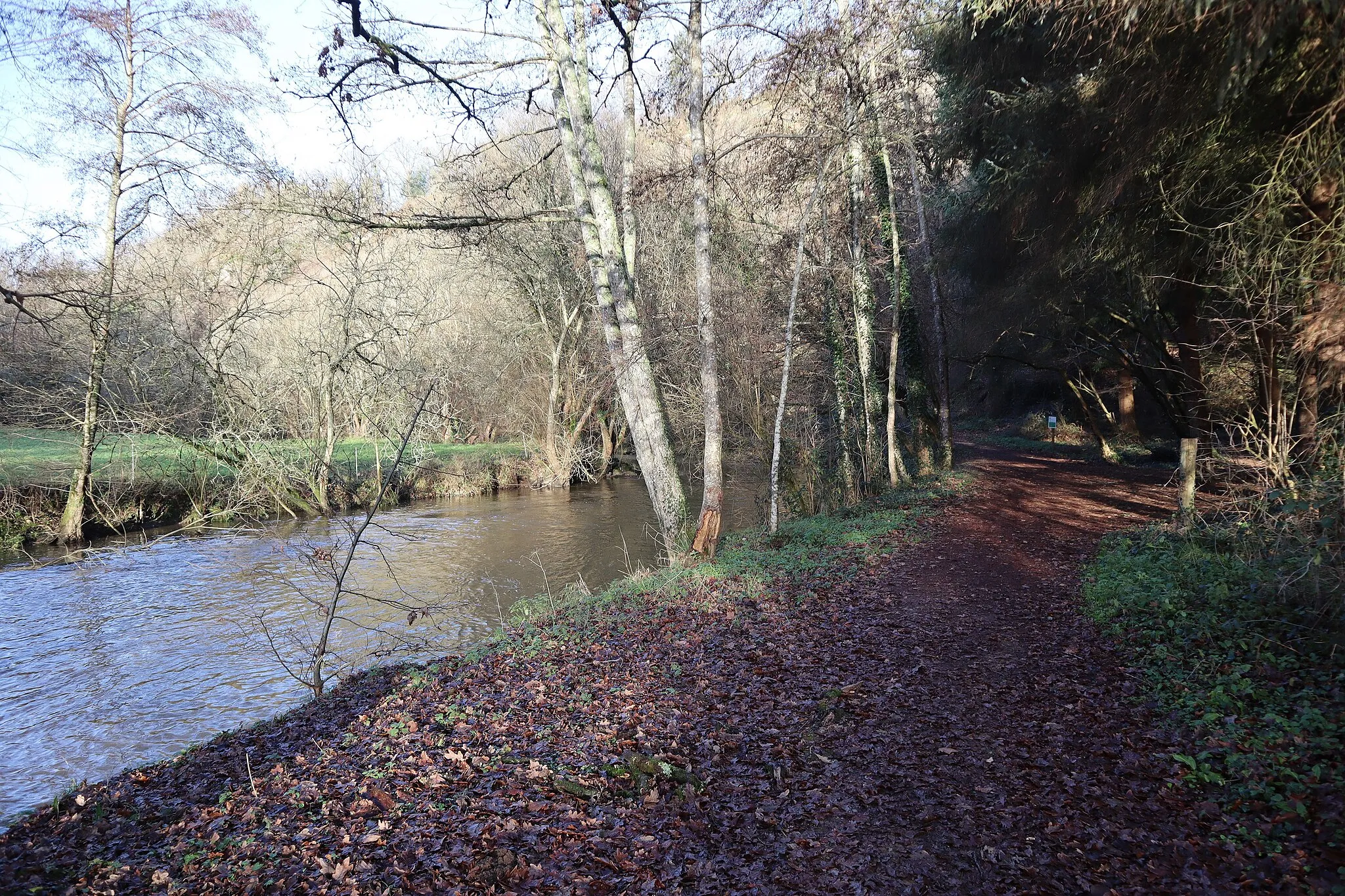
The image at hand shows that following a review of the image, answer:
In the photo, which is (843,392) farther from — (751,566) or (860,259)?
(751,566)

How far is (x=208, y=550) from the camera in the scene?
14.9m

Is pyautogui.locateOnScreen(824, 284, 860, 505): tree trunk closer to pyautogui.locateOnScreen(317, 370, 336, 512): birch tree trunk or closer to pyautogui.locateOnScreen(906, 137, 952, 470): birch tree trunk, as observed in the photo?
pyautogui.locateOnScreen(906, 137, 952, 470): birch tree trunk

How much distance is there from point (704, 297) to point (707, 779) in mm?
7419

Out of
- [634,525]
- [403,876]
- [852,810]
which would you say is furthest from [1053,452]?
[403,876]

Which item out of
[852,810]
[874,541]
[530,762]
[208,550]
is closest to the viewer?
[852,810]

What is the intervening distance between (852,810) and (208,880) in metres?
3.77

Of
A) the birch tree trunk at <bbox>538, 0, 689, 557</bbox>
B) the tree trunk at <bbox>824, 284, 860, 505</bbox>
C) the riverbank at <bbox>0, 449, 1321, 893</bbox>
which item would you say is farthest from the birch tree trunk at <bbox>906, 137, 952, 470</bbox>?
the riverbank at <bbox>0, 449, 1321, 893</bbox>

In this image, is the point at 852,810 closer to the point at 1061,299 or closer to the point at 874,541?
the point at 874,541

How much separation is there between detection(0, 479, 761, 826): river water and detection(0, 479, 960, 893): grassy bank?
5.03ft

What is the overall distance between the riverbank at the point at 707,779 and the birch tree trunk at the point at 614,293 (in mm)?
3440

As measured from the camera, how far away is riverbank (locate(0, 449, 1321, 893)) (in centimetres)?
374

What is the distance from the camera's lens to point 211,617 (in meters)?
10.8

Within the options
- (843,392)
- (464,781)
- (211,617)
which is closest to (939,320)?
(843,392)

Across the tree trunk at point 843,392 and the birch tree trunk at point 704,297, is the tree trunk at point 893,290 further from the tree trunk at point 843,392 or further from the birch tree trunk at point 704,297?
the birch tree trunk at point 704,297
